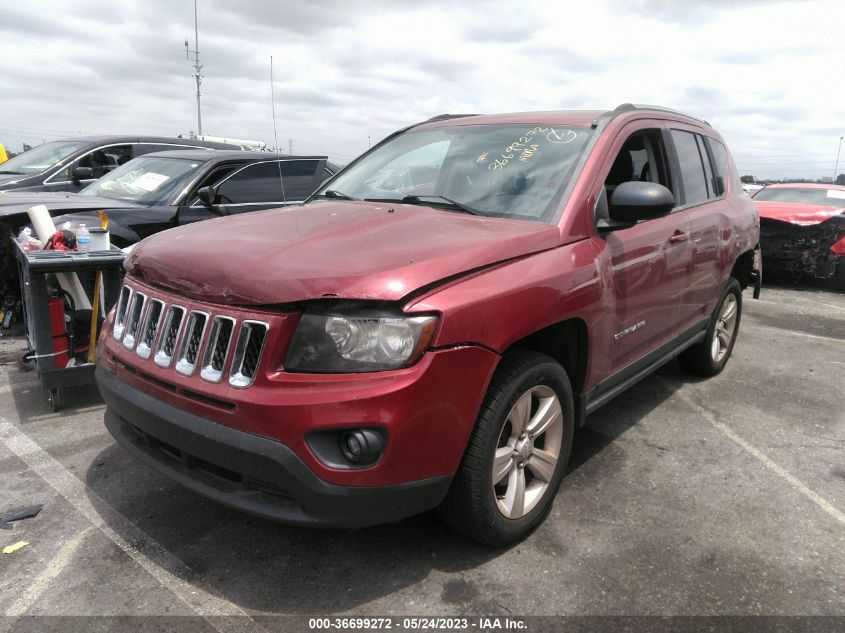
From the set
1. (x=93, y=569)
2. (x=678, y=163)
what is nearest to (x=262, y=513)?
(x=93, y=569)

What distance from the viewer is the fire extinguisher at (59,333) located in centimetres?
410

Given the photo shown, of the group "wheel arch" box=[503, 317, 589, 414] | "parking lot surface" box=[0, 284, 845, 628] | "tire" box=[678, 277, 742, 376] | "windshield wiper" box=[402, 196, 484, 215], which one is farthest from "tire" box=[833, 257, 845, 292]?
"windshield wiper" box=[402, 196, 484, 215]

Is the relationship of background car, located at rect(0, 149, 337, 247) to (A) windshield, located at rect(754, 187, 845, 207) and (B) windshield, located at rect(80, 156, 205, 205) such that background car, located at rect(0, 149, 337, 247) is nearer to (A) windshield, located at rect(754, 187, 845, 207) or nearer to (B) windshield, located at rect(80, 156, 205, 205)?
(B) windshield, located at rect(80, 156, 205, 205)

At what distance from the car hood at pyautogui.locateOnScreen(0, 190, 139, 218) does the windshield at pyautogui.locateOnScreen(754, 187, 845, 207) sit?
32.3 feet

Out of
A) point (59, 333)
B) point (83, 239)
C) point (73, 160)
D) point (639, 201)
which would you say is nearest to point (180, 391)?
point (639, 201)

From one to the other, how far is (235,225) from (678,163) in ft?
9.37

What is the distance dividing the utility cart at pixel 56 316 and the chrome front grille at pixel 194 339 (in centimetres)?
164

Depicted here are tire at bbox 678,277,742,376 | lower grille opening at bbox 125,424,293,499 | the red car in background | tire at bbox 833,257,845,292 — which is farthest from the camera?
tire at bbox 833,257,845,292

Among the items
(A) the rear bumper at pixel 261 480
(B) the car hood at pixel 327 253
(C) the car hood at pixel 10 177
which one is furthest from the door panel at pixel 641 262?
(C) the car hood at pixel 10 177

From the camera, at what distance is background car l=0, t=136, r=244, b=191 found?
26.9ft

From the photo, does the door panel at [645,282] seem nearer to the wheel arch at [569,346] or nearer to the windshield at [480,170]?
the wheel arch at [569,346]

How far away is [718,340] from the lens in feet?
16.8

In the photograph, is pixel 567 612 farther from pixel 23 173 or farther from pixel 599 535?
pixel 23 173

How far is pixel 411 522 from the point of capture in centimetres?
290
